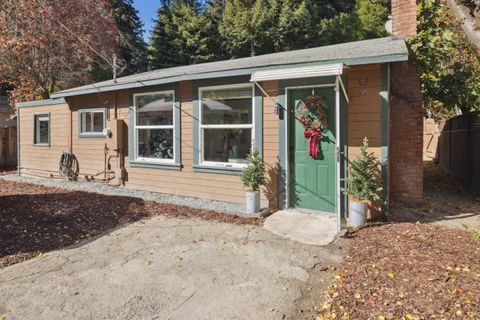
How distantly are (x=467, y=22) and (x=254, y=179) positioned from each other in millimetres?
3894

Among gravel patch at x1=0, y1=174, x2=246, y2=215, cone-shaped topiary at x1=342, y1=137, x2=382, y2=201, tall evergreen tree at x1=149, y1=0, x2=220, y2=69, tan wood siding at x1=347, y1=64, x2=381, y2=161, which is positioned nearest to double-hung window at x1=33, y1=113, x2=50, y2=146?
gravel patch at x1=0, y1=174, x2=246, y2=215

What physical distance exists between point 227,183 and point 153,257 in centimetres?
292

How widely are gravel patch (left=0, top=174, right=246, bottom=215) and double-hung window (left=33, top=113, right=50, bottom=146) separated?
1.27 meters

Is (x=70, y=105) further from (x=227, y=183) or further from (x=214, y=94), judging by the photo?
(x=227, y=183)

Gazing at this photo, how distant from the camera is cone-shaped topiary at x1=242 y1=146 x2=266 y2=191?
6.00 meters

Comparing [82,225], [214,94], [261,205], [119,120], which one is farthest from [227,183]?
[119,120]

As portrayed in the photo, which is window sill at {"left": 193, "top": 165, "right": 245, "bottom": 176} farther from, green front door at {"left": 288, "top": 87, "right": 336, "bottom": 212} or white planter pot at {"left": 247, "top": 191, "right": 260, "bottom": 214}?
green front door at {"left": 288, "top": 87, "right": 336, "bottom": 212}

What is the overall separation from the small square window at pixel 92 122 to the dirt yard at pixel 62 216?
6.67 feet

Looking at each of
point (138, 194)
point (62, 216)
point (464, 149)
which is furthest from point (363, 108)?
point (62, 216)

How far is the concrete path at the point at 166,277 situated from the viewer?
3.06 meters

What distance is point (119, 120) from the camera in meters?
8.64

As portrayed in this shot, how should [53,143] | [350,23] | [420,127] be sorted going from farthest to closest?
[350,23] → [53,143] → [420,127]

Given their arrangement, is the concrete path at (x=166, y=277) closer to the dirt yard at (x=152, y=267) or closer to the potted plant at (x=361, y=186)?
the dirt yard at (x=152, y=267)

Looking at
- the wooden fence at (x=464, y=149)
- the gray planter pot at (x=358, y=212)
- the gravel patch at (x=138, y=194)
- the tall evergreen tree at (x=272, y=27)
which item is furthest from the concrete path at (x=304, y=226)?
the tall evergreen tree at (x=272, y=27)
